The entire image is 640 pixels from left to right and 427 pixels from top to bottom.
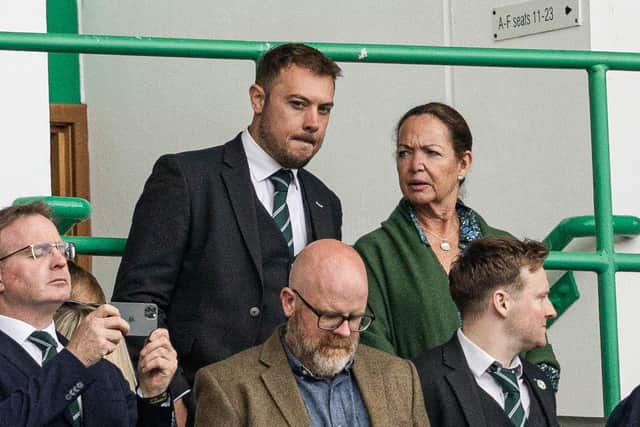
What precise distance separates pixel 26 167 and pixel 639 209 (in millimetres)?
2463

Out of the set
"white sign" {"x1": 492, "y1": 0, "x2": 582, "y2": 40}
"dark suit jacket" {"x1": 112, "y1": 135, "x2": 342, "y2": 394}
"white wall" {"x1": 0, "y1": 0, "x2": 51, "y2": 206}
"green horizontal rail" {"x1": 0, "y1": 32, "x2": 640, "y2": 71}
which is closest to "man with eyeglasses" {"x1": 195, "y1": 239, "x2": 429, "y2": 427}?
"dark suit jacket" {"x1": 112, "y1": 135, "x2": 342, "y2": 394}

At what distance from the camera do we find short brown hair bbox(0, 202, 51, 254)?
4.72 m

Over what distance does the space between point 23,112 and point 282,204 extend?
0.94 m

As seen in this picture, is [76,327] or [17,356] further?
[76,327]

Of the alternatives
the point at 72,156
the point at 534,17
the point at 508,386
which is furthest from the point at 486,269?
the point at 72,156

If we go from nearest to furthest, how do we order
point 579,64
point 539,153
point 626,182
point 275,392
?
1. point 275,392
2. point 579,64
3. point 626,182
4. point 539,153

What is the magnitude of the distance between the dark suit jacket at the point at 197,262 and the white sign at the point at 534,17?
224cm

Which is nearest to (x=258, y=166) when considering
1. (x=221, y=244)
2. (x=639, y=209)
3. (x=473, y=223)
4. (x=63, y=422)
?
(x=221, y=244)

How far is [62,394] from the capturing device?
173 inches

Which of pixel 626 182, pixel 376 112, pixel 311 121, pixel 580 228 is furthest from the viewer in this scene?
pixel 376 112

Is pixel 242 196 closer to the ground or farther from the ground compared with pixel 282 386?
farther from the ground

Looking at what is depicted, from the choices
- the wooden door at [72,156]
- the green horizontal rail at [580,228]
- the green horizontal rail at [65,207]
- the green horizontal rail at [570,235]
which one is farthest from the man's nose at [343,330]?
the wooden door at [72,156]

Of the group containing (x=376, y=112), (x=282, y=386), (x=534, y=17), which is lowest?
(x=282, y=386)

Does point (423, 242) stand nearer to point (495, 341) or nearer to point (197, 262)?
point (495, 341)
